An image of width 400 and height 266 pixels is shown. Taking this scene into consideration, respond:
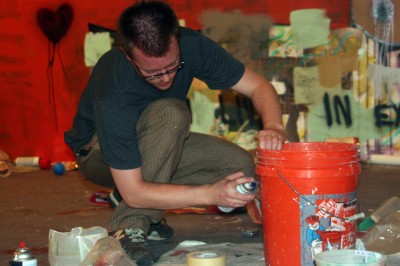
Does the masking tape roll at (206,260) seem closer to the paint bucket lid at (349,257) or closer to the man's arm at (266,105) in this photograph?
the paint bucket lid at (349,257)

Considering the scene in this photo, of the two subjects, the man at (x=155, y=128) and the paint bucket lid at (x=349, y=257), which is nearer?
the paint bucket lid at (x=349, y=257)

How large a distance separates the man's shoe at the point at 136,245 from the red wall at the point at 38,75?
3.80 m

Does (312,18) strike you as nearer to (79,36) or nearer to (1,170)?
(79,36)

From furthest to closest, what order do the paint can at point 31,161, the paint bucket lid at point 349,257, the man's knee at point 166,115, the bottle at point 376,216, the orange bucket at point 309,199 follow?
the paint can at point 31,161
the bottle at point 376,216
the man's knee at point 166,115
the orange bucket at point 309,199
the paint bucket lid at point 349,257

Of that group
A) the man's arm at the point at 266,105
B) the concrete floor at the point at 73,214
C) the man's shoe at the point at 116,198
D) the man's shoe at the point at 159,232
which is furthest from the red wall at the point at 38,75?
the man's arm at the point at 266,105

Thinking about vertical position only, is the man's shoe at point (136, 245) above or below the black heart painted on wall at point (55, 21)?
below

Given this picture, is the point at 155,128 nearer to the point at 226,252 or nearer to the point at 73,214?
the point at 226,252

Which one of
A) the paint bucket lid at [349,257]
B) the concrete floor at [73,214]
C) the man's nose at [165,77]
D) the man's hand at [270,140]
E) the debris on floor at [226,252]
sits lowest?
the concrete floor at [73,214]

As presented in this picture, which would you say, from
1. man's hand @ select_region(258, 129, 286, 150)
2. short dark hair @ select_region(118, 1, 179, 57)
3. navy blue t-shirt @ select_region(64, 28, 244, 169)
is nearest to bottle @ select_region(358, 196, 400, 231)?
man's hand @ select_region(258, 129, 286, 150)

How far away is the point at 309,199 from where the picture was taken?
225cm

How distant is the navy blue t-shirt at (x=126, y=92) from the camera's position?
2.63 meters

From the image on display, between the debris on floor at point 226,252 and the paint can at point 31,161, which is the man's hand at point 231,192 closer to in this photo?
the debris on floor at point 226,252

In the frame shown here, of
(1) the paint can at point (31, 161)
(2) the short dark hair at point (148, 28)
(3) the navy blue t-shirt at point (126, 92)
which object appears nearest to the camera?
(2) the short dark hair at point (148, 28)

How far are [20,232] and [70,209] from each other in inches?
25.4
